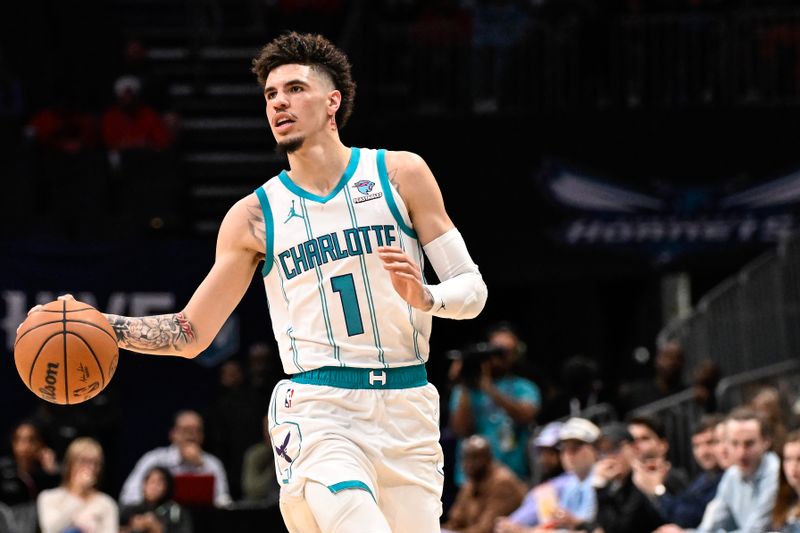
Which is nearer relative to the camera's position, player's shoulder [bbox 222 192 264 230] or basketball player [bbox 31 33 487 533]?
basketball player [bbox 31 33 487 533]

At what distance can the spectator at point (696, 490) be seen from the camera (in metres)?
10.5

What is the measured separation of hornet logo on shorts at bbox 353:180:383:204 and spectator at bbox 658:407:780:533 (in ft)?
14.2

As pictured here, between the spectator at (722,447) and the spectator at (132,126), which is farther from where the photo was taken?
the spectator at (132,126)

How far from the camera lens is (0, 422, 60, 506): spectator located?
42.9 feet

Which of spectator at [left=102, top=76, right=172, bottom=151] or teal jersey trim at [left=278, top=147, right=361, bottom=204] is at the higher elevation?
spectator at [left=102, top=76, right=172, bottom=151]

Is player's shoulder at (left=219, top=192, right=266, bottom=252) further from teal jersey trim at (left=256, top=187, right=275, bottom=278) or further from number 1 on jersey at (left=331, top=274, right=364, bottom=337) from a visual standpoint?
number 1 on jersey at (left=331, top=274, right=364, bottom=337)

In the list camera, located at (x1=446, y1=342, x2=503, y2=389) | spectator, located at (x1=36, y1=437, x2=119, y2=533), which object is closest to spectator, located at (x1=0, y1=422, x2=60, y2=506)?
spectator, located at (x1=36, y1=437, x2=119, y2=533)

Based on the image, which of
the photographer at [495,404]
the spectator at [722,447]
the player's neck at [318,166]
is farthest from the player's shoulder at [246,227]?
the photographer at [495,404]

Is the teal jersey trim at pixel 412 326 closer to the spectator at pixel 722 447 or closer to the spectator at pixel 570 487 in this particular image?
the spectator at pixel 722 447

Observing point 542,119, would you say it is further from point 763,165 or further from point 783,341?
point 783,341

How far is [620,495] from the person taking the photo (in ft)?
34.2

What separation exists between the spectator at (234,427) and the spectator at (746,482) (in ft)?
18.9

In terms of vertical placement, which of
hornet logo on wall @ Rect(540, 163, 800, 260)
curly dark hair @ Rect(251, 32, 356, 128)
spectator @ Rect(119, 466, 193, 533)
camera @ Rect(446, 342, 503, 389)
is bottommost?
spectator @ Rect(119, 466, 193, 533)

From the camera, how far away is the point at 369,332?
620 centimetres
